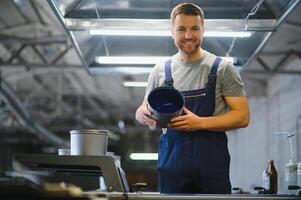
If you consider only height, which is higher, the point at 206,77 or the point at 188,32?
the point at 188,32

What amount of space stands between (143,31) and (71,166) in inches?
68.8

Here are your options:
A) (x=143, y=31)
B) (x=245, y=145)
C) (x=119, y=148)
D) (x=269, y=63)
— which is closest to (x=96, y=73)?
(x=143, y=31)

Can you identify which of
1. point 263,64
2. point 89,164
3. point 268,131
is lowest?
point 89,164

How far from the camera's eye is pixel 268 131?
8617mm

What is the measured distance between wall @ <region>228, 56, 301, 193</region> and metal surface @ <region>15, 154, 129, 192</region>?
5006 millimetres

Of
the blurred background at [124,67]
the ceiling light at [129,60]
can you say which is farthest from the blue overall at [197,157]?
the ceiling light at [129,60]

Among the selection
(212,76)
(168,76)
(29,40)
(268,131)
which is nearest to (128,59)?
(168,76)

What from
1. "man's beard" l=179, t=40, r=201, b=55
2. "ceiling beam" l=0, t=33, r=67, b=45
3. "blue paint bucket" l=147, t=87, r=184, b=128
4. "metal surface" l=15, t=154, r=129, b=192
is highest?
"ceiling beam" l=0, t=33, r=67, b=45

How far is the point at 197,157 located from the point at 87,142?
51 cm

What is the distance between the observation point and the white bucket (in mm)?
2184

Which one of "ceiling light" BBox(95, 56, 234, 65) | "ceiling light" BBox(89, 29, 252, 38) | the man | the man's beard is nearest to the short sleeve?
the man

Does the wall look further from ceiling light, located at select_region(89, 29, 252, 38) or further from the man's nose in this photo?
the man's nose

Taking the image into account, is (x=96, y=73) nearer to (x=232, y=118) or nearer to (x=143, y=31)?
(x=143, y=31)

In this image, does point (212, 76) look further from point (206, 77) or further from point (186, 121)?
point (186, 121)
